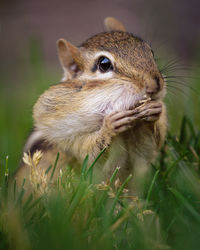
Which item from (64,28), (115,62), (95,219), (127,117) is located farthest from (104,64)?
(64,28)

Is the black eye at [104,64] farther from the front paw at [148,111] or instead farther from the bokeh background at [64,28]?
the bokeh background at [64,28]

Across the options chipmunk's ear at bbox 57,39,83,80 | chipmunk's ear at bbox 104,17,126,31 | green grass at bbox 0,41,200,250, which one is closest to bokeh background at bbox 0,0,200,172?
→ chipmunk's ear at bbox 104,17,126,31

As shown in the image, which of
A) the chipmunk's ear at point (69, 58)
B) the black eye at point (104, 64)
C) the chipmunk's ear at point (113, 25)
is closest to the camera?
the black eye at point (104, 64)

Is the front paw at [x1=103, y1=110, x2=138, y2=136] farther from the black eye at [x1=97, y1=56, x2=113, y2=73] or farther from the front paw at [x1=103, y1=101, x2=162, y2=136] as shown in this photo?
the black eye at [x1=97, y1=56, x2=113, y2=73]

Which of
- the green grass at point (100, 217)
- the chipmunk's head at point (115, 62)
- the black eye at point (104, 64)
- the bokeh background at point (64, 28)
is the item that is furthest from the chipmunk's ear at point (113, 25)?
the bokeh background at point (64, 28)

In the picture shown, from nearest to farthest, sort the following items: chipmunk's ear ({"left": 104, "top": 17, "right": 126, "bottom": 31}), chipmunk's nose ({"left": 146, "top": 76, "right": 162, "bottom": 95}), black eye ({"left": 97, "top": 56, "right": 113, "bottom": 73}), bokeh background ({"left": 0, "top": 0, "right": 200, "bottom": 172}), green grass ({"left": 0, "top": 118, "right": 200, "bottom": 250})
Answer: green grass ({"left": 0, "top": 118, "right": 200, "bottom": 250})
chipmunk's nose ({"left": 146, "top": 76, "right": 162, "bottom": 95})
black eye ({"left": 97, "top": 56, "right": 113, "bottom": 73})
chipmunk's ear ({"left": 104, "top": 17, "right": 126, "bottom": 31})
bokeh background ({"left": 0, "top": 0, "right": 200, "bottom": 172})

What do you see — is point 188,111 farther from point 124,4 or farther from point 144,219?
point 124,4

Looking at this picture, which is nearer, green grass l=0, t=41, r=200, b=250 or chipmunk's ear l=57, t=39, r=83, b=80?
green grass l=0, t=41, r=200, b=250

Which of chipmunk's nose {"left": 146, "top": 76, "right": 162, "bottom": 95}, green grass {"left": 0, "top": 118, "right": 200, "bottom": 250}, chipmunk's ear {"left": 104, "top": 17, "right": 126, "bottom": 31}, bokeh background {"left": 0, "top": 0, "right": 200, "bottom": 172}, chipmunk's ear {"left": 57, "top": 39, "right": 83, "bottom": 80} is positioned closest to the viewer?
green grass {"left": 0, "top": 118, "right": 200, "bottom": 250}

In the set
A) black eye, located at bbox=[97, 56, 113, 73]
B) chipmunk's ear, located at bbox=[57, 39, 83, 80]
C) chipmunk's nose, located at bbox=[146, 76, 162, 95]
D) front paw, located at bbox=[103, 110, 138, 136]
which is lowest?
front paw, located at bbox=[103, 110, 138, 136]
